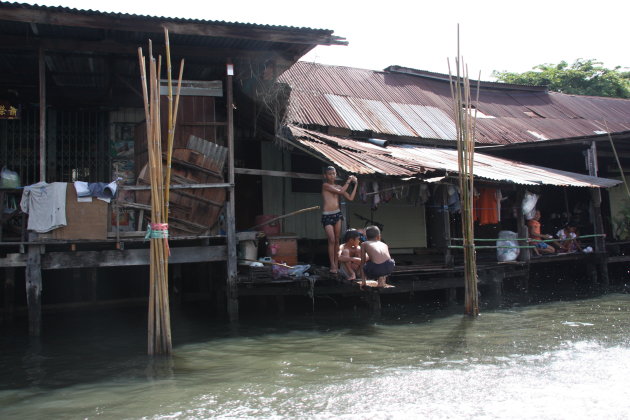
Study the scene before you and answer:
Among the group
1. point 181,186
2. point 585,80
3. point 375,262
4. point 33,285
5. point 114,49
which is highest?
point 585,80

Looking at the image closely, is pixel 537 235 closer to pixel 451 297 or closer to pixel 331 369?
pixel 451 297

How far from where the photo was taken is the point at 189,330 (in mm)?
8180

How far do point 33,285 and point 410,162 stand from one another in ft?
22.0

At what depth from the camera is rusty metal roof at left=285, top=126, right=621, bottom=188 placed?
9180mm

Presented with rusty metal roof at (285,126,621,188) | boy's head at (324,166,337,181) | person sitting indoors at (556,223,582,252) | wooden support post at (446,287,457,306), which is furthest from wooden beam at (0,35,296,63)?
person sitting indoors at (556,223,582,252)

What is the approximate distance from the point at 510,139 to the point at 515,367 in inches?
424

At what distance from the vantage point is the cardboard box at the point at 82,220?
7570mm

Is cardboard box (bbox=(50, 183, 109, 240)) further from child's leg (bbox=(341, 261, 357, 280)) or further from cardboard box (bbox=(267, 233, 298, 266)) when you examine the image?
child's leg (bbox=(341, 261, 357, 280))

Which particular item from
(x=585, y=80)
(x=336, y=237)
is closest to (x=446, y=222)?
(x=336, y=237)

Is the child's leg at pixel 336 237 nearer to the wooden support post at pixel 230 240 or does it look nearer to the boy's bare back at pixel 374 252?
the boy's bare back at pixel 374 252

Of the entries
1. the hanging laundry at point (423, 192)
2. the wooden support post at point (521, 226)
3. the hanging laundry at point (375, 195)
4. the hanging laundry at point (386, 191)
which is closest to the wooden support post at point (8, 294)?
the hanging laundry at point (375, 195)

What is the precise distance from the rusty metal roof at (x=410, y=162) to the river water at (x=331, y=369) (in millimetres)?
2567

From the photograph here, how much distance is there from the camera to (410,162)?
33.6 ft

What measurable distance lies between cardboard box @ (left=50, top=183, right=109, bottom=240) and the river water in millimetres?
1493
